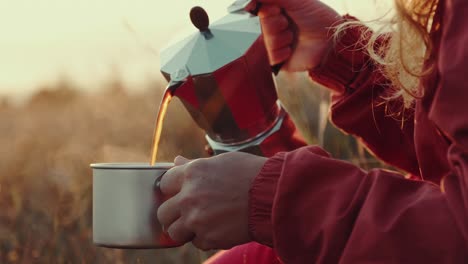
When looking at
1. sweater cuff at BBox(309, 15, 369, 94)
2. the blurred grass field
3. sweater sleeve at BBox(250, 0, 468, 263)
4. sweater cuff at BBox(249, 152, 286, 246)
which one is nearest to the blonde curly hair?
sweater sleeve at BBox(250, 0, 468, 263)

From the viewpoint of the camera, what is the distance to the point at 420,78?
1.06m

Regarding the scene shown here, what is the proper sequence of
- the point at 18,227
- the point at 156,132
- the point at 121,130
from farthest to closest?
the point at 121,130 < the point at 18,227 < the point at 156,132

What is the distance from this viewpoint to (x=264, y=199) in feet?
3.51

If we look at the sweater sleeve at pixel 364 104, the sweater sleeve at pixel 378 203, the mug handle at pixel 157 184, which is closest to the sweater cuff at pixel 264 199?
the sweater sleeve at pixel 378 203

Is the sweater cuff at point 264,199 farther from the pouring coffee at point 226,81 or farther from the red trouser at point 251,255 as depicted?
the pouring coffee at point 226,81

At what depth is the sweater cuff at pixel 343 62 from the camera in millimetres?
1714

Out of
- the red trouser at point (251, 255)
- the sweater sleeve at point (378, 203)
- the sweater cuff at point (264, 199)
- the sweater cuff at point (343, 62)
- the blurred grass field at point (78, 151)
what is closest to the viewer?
the sweater sleeve at point (378, 203)

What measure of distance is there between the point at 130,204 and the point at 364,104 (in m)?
0.64

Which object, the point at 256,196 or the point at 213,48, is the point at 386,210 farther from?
the point at 213,48

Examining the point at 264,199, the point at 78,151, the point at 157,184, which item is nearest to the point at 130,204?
the point at 157,184

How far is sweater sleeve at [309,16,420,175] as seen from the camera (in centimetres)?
159

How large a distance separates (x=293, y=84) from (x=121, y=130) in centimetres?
83

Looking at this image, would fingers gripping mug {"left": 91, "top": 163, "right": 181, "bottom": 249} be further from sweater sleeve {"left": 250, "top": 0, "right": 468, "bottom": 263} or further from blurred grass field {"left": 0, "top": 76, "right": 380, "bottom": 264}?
blurred grass field {"left": 0, "top": 76, "right": 380, "bottom": 264}

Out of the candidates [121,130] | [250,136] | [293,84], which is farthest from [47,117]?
[250,136]
